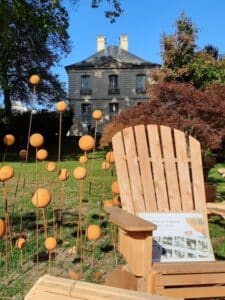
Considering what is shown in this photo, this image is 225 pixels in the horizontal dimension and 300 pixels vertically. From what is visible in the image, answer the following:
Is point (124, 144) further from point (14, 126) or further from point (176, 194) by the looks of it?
point (14, 126)

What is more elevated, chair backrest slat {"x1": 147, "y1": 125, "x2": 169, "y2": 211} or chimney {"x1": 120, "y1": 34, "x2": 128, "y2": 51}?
chimney {"x1": 120, "y1": 34, "x2": 128, "y2": 51}

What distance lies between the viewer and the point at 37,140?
3363 millimetres

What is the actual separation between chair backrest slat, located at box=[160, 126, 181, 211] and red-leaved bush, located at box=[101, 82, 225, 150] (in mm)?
3902

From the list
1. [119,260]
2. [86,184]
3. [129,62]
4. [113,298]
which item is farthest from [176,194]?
[129,62]

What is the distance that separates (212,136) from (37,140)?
5.31 metres

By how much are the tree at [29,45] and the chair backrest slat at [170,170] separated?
11.9 m

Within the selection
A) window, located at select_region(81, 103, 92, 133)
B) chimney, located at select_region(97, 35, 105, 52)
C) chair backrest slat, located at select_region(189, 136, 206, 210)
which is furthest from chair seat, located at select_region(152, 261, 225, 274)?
chimney, located at select_region(97, 35, 105, 52)

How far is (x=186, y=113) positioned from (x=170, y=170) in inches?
176

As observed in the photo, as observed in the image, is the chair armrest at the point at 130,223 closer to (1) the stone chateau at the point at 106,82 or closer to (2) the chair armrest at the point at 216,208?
(2) the chair armrest at the point at 216,208

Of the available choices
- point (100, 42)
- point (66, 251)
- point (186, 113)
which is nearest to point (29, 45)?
point (186, 113)

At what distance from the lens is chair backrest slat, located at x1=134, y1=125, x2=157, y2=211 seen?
3.90m

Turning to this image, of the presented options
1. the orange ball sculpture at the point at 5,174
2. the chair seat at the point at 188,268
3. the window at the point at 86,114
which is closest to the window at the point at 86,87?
the window at the point at 86,114

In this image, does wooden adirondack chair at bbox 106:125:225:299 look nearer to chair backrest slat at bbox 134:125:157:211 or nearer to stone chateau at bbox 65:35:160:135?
chair backrest slat at bbox 134:125:157:211

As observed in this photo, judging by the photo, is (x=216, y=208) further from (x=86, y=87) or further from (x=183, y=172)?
(x=86, y=87)
